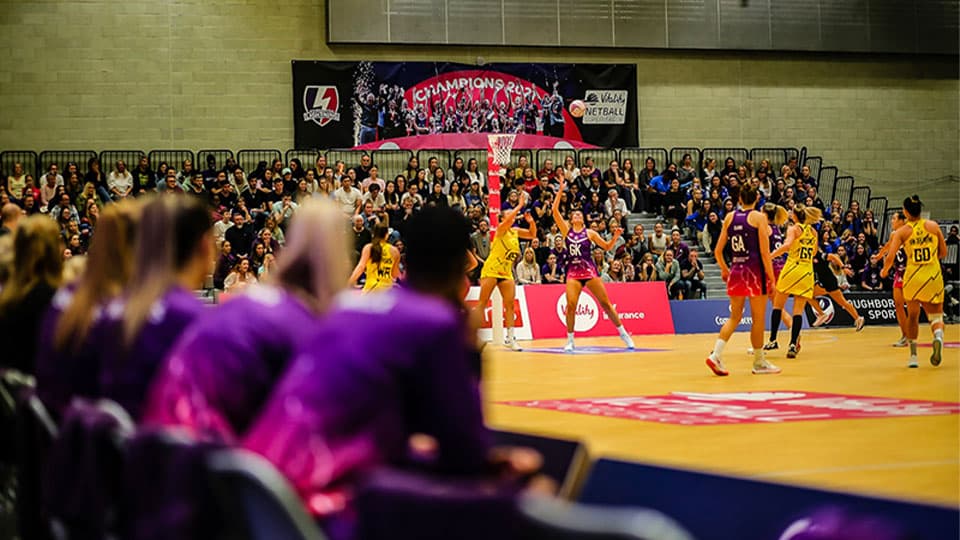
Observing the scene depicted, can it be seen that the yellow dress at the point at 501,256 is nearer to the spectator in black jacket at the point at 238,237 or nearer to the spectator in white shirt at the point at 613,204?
the spectator in black jacket at the point at 238,237

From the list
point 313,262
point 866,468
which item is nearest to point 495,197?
A: point 866,468

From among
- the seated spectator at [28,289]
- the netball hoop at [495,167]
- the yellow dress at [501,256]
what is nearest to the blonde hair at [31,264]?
the seated spectator at [28,289]

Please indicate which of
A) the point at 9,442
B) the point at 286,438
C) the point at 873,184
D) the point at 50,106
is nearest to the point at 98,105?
the point at 50,106

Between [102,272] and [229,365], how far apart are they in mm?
1070

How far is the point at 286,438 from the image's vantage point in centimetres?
277

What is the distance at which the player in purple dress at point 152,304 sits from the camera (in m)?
3.51

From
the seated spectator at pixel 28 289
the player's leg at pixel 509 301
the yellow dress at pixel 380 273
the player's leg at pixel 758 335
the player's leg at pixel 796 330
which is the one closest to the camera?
the seated spectator at pixel 28 289

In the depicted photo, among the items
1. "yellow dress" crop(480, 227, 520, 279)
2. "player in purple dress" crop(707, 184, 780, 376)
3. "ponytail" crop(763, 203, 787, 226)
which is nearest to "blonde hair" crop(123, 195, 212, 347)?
"player in purple dress" crop(707, 184, 780, 376)

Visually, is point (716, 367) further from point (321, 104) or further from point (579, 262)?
point (321, 104)

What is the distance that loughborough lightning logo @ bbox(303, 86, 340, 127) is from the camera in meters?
26.6

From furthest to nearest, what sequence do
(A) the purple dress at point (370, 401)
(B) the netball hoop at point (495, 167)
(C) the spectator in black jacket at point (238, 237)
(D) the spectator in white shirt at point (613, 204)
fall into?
(D) the spectator in white shirt at point (613, 204), (C) the spectator in black jacket at point (238, 237), (B) the netball hoop at point (495, 167), (A) the purple dress at point (370, 401)

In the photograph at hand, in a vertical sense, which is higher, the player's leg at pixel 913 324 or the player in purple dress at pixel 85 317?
the player in purple dress at pixel 85 317

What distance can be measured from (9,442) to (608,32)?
25.2 metres

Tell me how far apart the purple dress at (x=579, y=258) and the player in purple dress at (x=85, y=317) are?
485 inches
